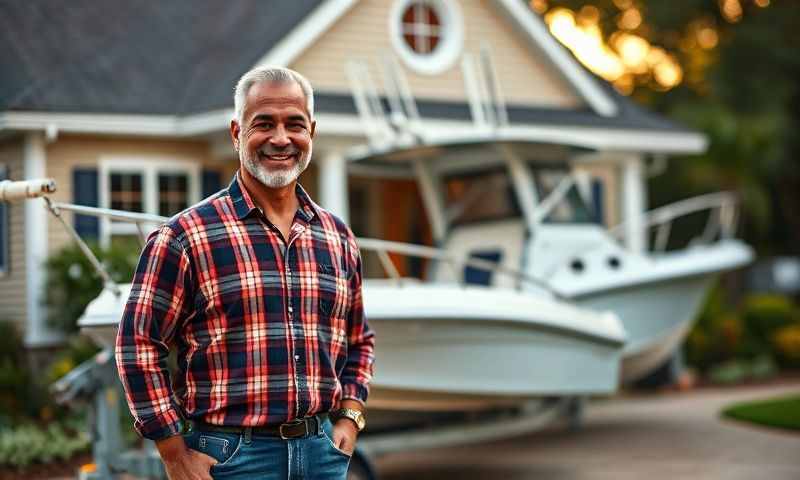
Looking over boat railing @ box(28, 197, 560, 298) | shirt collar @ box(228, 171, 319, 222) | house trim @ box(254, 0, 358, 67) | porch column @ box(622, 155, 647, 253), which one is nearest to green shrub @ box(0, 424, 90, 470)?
boat railing @ box(28, 197, 560, 298)

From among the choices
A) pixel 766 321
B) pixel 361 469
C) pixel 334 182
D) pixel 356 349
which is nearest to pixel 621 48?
pixel 766 321

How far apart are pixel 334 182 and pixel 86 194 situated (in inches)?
104

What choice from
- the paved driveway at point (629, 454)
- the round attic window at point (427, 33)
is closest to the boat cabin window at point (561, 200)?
the paved driveway at point (629, 454)

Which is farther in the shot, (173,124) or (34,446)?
(173,124)

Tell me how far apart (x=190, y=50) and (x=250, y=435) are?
11549 millimetres

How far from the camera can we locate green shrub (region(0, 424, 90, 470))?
9.98 meters

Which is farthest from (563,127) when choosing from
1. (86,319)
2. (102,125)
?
(86,319)

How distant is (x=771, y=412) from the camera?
1309 cm

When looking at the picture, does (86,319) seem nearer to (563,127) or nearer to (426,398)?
(426,398)

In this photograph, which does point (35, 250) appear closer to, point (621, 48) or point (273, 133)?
point (273, 133)

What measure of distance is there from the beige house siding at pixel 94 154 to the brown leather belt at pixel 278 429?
29.5 ft

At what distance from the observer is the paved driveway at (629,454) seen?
31.7 ft

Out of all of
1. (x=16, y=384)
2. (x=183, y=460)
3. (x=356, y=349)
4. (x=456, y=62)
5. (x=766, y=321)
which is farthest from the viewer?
(x=766, y=321)

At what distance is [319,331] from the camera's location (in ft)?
12.3
